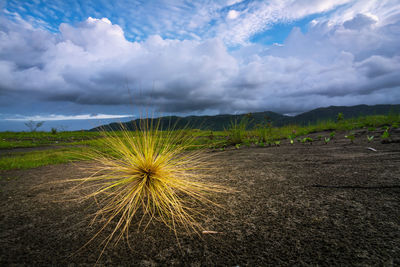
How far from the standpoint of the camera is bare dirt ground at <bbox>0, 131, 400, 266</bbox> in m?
1.16

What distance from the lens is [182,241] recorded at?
1.35 m

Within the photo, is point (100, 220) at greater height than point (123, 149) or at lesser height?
lesser

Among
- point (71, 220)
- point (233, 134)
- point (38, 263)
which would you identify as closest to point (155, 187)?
point (71, 220)

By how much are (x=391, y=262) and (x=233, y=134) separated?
638 cm

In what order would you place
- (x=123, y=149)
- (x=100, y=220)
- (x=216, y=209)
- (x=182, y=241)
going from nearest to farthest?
(x=182, y=241)
(x=100, y=220)
(x=216, y=209)
(x=123, y=149)

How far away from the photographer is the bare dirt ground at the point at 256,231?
45.5 inches

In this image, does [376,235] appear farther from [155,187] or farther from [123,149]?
[123,149]

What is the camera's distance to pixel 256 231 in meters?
1.39

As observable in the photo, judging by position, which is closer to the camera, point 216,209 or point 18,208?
point 216,209

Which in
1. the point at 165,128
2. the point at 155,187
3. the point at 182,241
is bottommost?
the point at 182,241

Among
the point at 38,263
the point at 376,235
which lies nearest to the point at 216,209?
the point at 376,235

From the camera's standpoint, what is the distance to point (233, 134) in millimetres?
7379

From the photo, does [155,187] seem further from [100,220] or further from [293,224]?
[293,224]

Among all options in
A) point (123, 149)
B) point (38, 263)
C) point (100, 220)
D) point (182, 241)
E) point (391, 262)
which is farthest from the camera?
point (123, 149)
